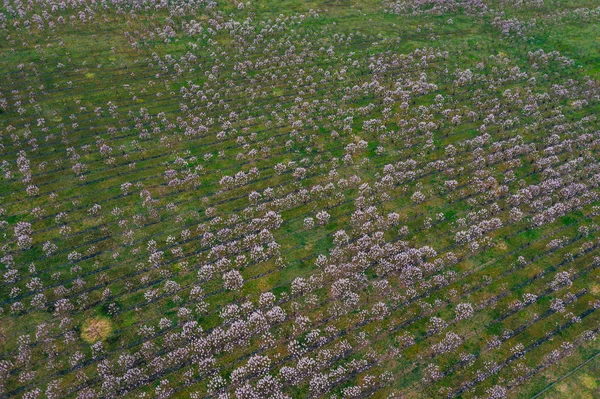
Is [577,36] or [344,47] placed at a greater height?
[577,36]

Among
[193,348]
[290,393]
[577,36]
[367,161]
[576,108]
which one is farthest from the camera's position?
[577,36]

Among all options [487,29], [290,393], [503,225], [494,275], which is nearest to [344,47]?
[487,29]

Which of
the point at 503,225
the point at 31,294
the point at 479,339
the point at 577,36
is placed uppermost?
the point at 577,36

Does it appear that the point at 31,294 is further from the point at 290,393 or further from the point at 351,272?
the point at 351,272

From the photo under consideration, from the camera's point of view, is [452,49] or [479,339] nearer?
[479,339]

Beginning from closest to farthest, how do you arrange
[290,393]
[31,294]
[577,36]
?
[290,393]
[31,294]
[577,36]

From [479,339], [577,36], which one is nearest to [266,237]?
[479,339]
